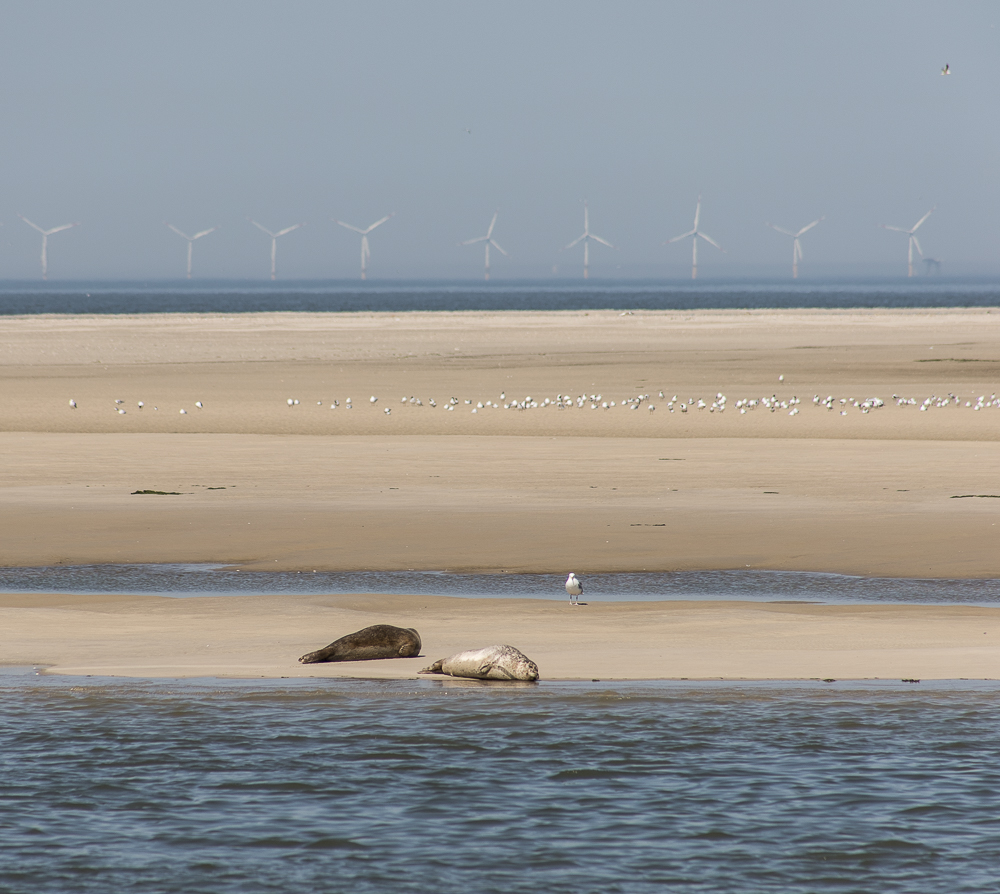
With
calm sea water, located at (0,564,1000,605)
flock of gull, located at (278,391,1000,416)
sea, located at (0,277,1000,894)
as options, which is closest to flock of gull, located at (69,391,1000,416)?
flock of gull, located at (278,391,1000,416)

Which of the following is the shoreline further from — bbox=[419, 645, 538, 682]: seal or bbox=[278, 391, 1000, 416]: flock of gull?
bbox=[278, 391, 1000, 416]: flock of gull

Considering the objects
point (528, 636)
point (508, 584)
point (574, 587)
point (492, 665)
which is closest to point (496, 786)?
point (492, 665)

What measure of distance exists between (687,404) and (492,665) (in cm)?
2559

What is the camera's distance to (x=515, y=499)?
870 inches

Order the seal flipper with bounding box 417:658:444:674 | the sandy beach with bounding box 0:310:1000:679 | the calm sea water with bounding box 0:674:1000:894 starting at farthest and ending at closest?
1. the sandy beach with bounding box 0:310:1000:679
2. the seal flipper with bounding box 417:658:444:674
3. the calm sea water with bounding box 0:674:1000:894

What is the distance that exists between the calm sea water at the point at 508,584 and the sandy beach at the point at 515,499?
0.49 metres

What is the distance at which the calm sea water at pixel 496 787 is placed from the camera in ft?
26.3

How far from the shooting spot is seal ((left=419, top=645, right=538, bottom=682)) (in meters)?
11.9

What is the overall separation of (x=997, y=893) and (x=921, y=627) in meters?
6.05

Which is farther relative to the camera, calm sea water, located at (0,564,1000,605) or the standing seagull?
calm sea water, located at (0,564,1000,605)

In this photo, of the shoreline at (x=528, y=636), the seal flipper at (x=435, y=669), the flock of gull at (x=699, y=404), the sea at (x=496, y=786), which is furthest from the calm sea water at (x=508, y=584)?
the flock of gull at (x=699, y=404)

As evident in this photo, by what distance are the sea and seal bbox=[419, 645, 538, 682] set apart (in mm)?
129

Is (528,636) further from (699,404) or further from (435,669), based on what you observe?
(699,404)

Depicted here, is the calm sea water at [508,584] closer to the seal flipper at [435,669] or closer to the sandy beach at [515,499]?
the sandy beach at [515,499]
